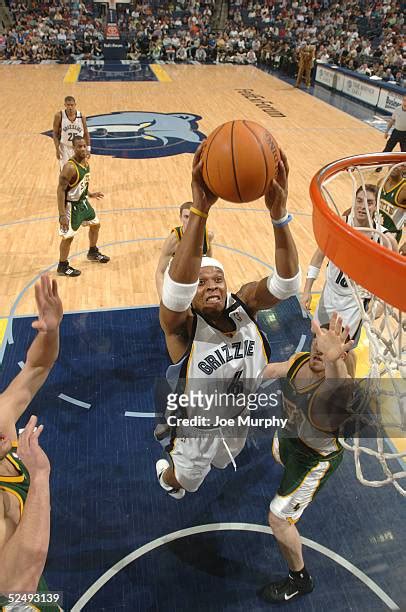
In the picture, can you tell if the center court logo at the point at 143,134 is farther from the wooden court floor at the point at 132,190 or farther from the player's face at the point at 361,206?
the player's face at the point at 361,206

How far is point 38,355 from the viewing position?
235 centimetres

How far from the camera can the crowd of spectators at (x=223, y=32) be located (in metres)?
20.2

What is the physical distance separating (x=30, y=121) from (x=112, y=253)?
24.0 feet

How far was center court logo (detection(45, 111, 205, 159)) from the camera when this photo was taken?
1023 centimetres

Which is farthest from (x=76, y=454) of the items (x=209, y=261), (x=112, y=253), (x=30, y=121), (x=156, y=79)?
(x=156, y=79)

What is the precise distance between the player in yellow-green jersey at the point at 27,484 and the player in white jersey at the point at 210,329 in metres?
0.58

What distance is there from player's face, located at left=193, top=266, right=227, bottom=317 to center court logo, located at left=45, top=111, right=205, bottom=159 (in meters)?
7.99

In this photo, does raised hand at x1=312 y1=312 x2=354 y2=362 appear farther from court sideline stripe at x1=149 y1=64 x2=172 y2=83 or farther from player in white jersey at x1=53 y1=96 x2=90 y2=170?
court sideline stripe at x1=149 y1=64 x2=172 y2=83

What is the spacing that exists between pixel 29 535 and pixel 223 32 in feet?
86.9

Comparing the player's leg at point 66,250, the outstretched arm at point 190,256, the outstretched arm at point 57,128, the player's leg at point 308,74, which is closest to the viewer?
the outstretched arm at point 190,256

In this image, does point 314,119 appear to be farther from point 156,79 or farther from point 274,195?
point 274,195

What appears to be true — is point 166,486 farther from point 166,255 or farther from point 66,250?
point 66,250

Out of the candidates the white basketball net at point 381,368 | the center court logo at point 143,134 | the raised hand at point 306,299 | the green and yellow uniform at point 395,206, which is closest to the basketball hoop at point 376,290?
the white basketball net at point 381,368

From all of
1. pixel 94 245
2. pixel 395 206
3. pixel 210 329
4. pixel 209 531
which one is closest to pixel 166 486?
pixel 209 531
